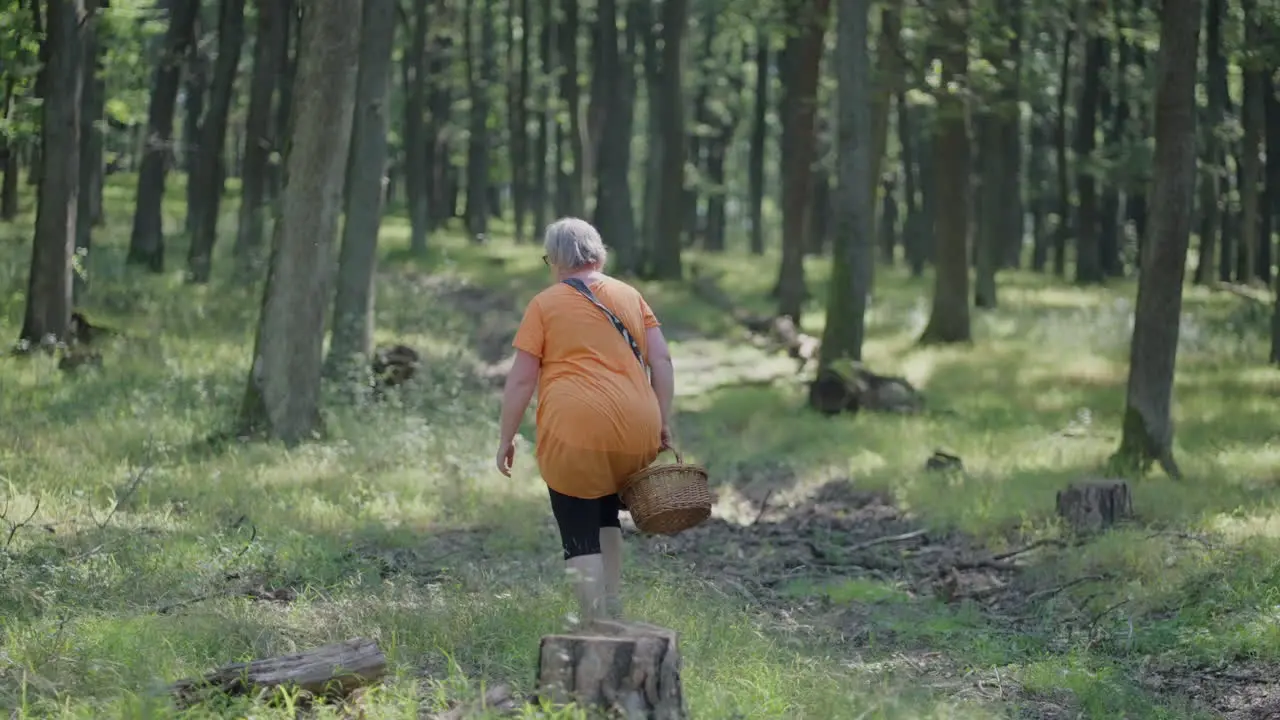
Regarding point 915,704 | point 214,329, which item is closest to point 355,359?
point 214,329

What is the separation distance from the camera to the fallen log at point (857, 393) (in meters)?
17.8

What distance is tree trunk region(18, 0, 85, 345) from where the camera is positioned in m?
16.7

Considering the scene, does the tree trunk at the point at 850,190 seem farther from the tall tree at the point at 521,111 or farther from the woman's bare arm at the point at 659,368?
the tall tree at the point at 521,111

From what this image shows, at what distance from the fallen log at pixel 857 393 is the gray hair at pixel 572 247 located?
10.7m

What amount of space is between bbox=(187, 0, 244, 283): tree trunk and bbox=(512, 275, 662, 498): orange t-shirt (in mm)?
19052

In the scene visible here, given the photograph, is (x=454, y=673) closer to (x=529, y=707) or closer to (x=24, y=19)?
(x=529, y=707)

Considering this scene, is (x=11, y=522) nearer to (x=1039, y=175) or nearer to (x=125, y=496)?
(x=125, y=496)

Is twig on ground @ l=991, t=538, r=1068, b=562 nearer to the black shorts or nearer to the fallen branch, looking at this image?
the black shorts

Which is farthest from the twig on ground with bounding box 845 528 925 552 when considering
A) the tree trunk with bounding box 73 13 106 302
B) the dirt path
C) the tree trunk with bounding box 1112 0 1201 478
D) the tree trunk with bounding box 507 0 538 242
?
the tree trunk with bounding box 507 0 538 242

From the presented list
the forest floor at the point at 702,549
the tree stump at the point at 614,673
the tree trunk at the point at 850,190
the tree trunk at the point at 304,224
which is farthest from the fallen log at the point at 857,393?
the tree stump at the point at 614,673

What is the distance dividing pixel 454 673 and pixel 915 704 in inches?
78.9

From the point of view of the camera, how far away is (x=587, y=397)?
7066 millimetres

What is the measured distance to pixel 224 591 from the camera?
8.44 meters

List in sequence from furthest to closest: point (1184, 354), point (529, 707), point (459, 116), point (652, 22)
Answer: point (459, 116) < point (652, 22) < point (1184, 354) < point (529, 707)
